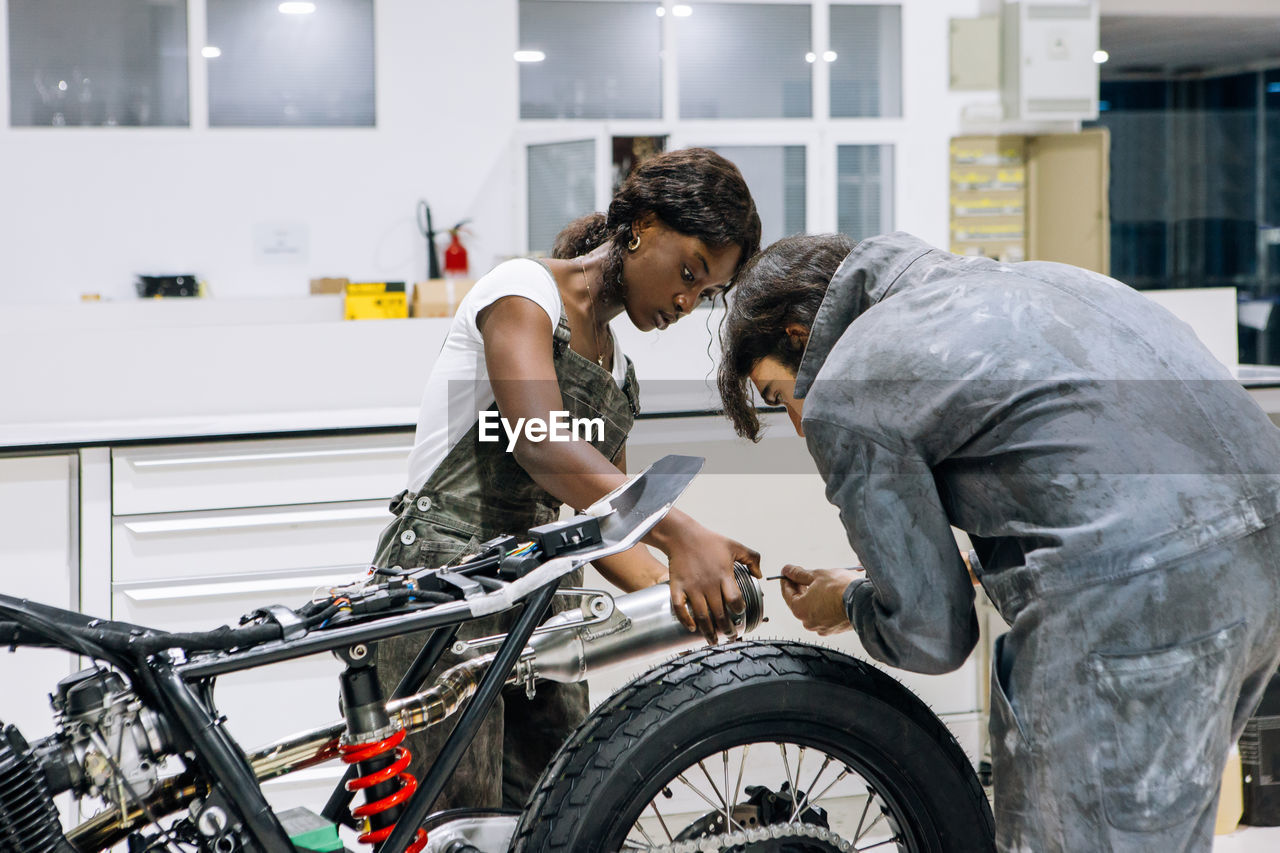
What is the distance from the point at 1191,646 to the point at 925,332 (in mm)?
366

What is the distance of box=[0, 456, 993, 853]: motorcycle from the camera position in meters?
0.98

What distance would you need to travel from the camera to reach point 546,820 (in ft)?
3.57

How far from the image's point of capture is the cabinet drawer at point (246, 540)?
238cm

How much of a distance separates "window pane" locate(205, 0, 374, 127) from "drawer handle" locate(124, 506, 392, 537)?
9.23ft

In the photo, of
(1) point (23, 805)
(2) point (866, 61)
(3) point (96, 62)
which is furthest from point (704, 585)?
(2) point (866, 61)

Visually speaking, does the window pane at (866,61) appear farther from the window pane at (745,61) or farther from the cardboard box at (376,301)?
the cardboard box at (376,301)

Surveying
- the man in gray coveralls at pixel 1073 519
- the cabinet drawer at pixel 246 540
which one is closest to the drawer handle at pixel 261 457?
the cabinet drawer at pixel 246 540

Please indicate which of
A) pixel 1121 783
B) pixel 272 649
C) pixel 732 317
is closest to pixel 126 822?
pixel 272 649

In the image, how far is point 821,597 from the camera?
51.3 inches

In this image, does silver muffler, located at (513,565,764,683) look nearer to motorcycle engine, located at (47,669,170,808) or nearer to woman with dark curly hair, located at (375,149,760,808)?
woman with dark curly hair, located at (375,149,760,808)

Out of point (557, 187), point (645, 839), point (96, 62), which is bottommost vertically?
point (645, 839)

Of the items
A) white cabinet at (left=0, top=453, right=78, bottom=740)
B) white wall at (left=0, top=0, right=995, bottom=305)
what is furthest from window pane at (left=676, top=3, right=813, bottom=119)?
white cabinet at (left=0, top=453, right=78, bottom=740)

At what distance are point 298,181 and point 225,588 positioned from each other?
2.82 m

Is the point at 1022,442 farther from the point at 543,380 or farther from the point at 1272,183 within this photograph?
the point at 1272,183
